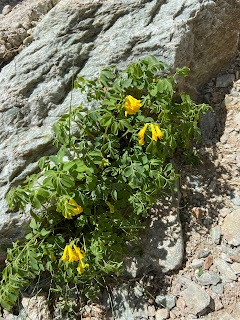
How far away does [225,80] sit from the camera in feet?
11.6

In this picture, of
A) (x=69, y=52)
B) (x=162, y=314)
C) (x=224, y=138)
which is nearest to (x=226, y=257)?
(x=162, y=314)

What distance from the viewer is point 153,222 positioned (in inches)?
110

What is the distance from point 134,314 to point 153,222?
798mm

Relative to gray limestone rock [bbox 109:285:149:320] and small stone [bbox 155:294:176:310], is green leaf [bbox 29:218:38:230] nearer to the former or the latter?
gray limestone rock [bbox 109:285:149:320]

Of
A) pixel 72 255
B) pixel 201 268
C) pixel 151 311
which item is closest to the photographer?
pixel 72 255

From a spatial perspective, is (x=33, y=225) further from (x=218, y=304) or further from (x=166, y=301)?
(x=218, y=304)

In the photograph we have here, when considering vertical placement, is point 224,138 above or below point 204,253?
above

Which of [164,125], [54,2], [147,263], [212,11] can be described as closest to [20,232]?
[147,263]

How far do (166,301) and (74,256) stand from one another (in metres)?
0.97

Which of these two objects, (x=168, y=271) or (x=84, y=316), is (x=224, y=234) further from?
(x=84, y=316)

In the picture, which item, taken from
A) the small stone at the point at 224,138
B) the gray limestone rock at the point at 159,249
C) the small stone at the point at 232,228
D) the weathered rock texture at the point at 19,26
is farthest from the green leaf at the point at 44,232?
the small stone at the point at 224,138

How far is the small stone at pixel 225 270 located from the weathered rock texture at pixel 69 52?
1.75 meters

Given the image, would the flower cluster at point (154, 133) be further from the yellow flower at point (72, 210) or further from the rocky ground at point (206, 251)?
the rocky ground at point (206, 251)

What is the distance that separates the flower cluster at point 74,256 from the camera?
7.01 feet
